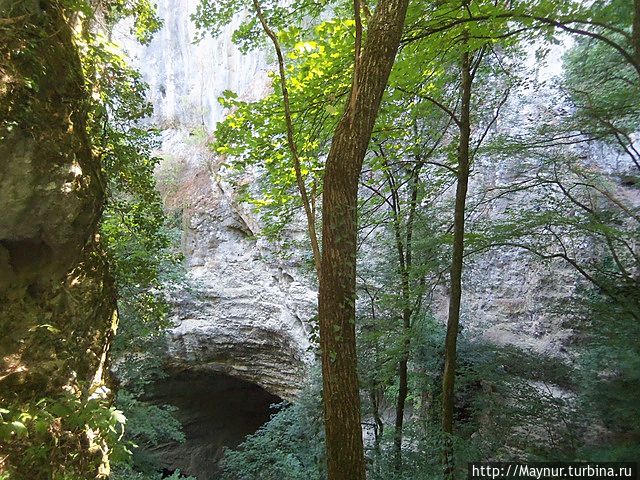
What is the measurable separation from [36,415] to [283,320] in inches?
293

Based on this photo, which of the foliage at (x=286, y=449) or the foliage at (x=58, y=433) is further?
the foliage at (x=286, y=449)

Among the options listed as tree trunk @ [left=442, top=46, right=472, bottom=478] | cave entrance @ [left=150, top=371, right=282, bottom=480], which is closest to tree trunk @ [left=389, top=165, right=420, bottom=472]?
tree trunk @ [left=442, top=46, right=472, bottom=478]

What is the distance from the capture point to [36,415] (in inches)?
92.1

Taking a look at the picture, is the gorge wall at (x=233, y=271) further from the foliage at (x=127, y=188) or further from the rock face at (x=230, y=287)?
the foliage at (x=127, y=188)

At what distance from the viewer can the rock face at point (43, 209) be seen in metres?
2.64

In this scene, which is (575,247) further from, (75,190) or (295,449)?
(75,190)

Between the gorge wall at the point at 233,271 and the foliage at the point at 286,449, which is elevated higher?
the gorge wall at the point at 233,271

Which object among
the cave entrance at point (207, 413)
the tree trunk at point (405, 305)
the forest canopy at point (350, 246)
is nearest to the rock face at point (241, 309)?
the cave entrance at point (207, 413)

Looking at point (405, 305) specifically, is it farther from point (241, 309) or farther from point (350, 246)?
point (241, 309)

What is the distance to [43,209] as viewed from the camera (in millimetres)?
2764

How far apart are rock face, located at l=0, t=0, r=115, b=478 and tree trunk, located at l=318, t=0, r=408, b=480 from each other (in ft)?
6.31

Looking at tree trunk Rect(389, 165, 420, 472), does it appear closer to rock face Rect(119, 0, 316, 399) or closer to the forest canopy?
the forest canopy

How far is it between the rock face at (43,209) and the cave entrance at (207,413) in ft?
26.4

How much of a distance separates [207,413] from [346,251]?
462 inches
